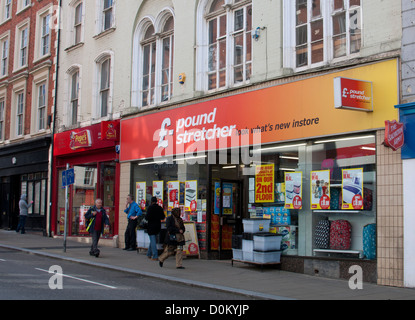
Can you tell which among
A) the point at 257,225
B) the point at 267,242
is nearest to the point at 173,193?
the point at 257,225

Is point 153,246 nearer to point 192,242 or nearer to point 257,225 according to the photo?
point 192,242

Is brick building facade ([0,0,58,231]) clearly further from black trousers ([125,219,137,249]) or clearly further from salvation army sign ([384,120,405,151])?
salvation army sign ([384,120,405,151])

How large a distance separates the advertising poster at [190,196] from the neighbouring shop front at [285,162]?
3cm

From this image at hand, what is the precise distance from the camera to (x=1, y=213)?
1065 inches

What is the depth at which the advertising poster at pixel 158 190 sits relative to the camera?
660 inches

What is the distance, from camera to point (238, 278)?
11508mm

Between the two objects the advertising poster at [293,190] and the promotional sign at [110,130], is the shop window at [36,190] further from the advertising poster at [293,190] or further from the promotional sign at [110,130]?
the advertising poster at [293,190]

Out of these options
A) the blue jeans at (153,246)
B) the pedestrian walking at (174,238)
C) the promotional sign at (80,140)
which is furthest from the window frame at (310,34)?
the promotional sign at (80,140)

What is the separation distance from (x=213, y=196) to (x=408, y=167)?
6.28 metres

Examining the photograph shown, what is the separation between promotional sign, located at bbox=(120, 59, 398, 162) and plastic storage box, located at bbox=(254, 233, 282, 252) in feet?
8.05
